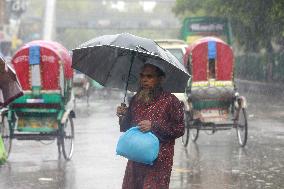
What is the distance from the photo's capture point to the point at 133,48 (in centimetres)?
616

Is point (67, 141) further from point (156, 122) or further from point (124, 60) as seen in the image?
point (156, 122)

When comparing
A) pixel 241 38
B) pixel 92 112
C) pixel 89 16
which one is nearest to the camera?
pixel 92 112

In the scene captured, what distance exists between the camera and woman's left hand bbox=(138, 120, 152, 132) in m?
5.87

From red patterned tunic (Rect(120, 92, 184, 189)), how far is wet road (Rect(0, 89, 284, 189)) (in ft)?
11.6

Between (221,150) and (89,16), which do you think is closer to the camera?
(221,150)

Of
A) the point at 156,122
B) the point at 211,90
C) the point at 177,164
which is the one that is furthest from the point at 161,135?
the point at 211,90

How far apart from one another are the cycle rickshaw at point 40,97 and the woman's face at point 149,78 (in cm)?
592

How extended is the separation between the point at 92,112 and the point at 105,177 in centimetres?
1200

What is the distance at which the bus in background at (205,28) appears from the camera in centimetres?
3650

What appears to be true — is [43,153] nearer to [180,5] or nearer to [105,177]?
[105,177]

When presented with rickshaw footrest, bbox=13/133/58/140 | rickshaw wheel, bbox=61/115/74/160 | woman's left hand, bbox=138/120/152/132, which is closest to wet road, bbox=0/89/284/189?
rickshaw wheel, bbox=61/115/74/160

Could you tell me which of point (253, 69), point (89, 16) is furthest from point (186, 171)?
point (89, 16)

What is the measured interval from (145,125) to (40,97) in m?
6.39

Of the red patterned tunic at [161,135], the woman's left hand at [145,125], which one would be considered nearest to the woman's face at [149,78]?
the red patterned tunic at [161,135]
